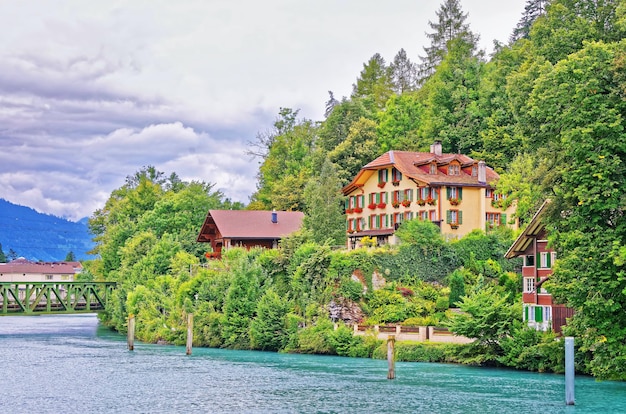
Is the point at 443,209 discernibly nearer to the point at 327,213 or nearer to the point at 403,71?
the point at 327,213

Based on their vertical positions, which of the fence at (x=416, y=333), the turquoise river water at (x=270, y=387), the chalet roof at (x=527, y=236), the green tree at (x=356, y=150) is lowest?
the turquoise river water at (x=270, y=387)

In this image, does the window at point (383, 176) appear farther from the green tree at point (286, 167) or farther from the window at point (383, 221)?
the green tree at point (286, 167)

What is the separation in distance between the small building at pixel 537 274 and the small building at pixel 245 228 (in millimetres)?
37338

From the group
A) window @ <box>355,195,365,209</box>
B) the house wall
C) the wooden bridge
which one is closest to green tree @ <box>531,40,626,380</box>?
the house wall

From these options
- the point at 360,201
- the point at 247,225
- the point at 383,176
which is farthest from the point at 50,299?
the point at 383,176

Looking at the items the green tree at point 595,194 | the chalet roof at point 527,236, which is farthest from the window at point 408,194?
the green tree at point 595,194

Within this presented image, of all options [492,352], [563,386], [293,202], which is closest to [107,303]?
[293,202]

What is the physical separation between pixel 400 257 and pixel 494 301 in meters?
17.2

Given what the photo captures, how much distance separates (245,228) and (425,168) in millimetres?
21703

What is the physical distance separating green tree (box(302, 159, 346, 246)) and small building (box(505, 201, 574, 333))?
21581 millimetres

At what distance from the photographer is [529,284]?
56.7m

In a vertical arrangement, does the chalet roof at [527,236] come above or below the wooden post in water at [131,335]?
above

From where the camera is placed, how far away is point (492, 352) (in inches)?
2046

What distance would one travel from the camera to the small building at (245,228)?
91062mm
